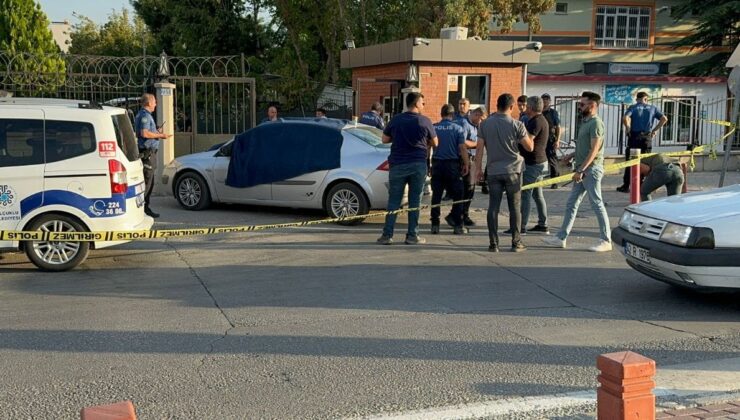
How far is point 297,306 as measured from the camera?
23.1 ft

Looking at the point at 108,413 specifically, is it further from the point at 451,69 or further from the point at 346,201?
the point at 451,69

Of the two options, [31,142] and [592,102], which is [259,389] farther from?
[592,102]

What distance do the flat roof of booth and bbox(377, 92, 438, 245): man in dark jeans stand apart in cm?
690

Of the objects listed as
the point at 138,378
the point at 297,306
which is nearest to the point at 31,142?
the point at 297,306

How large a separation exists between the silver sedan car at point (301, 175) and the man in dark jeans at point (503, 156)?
2328 millimetres

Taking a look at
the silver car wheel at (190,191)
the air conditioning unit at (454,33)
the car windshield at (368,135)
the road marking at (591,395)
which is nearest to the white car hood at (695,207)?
Answer: the road marking at (591,395)

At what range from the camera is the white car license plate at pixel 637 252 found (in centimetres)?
707

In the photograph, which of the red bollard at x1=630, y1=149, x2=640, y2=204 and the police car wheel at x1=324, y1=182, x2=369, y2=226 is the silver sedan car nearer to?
the police car wheel at x1=324, y1=182, x2=369, y2=226

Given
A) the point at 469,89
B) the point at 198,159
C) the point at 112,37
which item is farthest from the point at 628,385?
the point at 112,37

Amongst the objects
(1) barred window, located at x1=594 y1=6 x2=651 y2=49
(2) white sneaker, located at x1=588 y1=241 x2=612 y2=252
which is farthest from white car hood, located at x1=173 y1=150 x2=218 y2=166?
(1) barred window, located at x1=594 y1=6 x2=651 y2=49

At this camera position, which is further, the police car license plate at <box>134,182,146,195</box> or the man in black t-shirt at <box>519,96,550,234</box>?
the man in black t-shirt at <box>519,96,550,234</box>

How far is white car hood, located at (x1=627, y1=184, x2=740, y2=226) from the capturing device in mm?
6789

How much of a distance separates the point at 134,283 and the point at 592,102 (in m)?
5.71

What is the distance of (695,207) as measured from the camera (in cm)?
707
